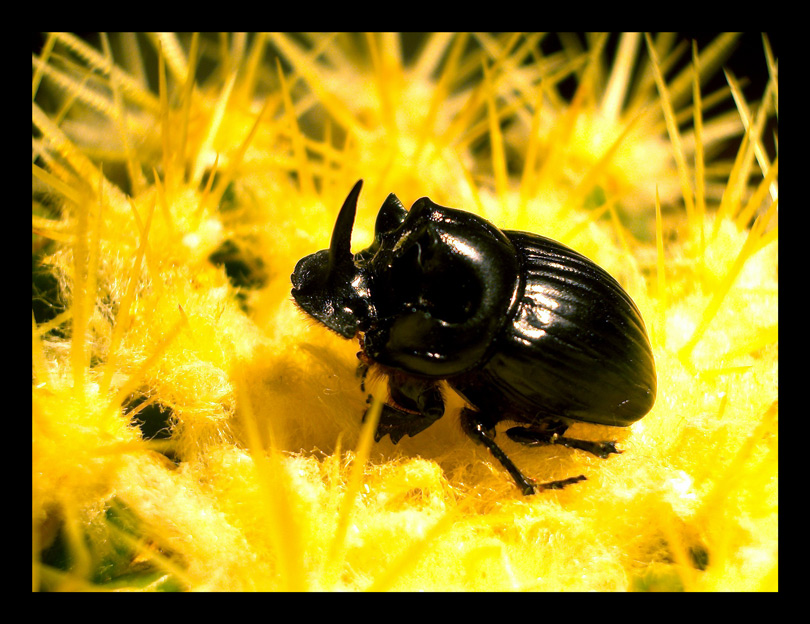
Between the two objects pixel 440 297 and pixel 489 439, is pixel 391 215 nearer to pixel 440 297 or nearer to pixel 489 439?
pixel 440 297

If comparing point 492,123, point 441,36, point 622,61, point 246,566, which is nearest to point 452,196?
point 492,123

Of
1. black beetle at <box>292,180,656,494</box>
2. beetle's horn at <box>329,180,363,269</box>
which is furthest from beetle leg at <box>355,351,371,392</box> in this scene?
beetle's horn at <box>329,180,363,269</box>

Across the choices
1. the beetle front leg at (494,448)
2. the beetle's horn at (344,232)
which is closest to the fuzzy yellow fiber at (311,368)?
the beetle front leg at (494,448)

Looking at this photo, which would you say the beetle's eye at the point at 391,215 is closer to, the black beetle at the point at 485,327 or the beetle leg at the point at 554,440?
the black beetle at the point at 485,327

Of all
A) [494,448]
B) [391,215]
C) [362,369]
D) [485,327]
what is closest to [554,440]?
[494,448]

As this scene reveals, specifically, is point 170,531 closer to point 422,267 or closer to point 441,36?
point 422,267

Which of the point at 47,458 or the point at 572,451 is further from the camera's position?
the point at 572,451

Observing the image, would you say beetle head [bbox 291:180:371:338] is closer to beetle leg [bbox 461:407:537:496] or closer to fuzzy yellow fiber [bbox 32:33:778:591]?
fuzzy yellow fiber [bbox 32:33:778:591]
